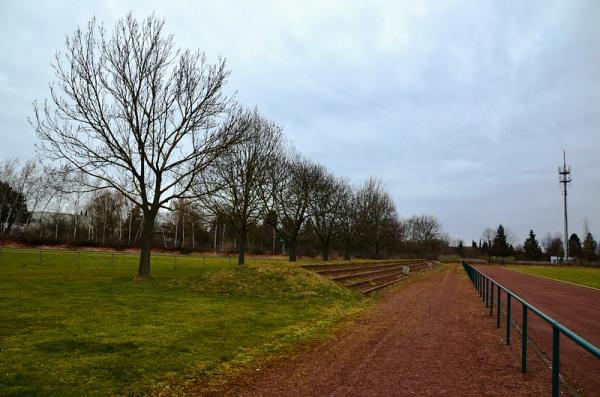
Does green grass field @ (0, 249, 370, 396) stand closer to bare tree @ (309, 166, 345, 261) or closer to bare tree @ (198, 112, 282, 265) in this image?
bare tree @ (198, 112, 282, 265)

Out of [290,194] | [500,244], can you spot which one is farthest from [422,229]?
[290,194]

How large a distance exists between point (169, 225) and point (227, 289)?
7891 cm

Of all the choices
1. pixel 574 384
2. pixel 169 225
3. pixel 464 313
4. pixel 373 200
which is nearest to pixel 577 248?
pixel 373 200

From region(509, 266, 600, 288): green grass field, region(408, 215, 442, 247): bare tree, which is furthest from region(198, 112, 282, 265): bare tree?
region(408, 215, 442, 247): bare tree

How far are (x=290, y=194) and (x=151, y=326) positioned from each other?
2936 cm

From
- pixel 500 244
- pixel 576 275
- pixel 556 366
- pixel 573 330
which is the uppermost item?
pixel 500 244

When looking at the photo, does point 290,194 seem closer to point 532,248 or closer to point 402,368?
point 402,368

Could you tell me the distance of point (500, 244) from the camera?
11194 cm

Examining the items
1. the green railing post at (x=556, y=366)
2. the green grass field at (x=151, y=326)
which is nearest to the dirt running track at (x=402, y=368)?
the green grass field at (x=151, y=326)

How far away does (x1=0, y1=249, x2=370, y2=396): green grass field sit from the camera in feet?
20.4

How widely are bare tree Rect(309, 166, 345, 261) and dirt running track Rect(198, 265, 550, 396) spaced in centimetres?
3306

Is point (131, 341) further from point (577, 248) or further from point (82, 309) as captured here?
point (577, 248)

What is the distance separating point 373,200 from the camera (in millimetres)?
64312

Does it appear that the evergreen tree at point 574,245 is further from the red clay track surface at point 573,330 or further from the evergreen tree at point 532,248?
the red clay track surface at point 573,330
